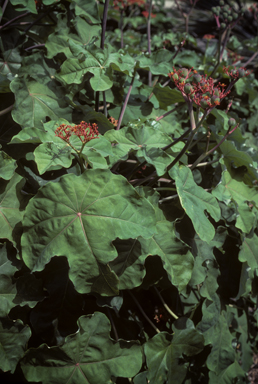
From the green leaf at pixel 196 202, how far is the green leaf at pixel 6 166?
684 millimetres

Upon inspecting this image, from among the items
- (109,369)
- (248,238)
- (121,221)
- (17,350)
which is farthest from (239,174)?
(17,350)

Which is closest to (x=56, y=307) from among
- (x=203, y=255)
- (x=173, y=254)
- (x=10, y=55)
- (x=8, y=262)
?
(x=8, y=262)

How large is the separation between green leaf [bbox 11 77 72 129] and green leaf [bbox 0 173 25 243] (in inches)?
12.3

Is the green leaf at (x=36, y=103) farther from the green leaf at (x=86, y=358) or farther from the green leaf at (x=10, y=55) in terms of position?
the green leaf at (x=86, y=358)

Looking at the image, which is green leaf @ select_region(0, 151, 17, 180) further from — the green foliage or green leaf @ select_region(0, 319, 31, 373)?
green leaf @ select_region(0, 319, 31, 373)

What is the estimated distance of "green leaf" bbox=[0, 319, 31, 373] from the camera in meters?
1.21

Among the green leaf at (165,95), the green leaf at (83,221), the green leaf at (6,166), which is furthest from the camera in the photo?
the green leaf at (165,95)

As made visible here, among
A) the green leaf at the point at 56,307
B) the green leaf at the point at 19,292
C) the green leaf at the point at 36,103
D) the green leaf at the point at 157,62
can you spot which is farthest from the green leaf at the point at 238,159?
the green leaf at the point at 19,292

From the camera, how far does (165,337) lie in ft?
4.76

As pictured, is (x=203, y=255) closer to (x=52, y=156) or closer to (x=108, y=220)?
(x=108, y=220)

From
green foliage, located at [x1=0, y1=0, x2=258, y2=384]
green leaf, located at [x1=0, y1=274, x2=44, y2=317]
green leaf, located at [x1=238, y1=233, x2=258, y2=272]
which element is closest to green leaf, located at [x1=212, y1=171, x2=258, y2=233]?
green foliage, located at [x1=0, y1=0, x2=258, y2=384]

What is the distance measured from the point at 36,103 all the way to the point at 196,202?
2.97 feet

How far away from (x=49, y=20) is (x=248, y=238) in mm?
1780

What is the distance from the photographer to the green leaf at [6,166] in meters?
1.29
